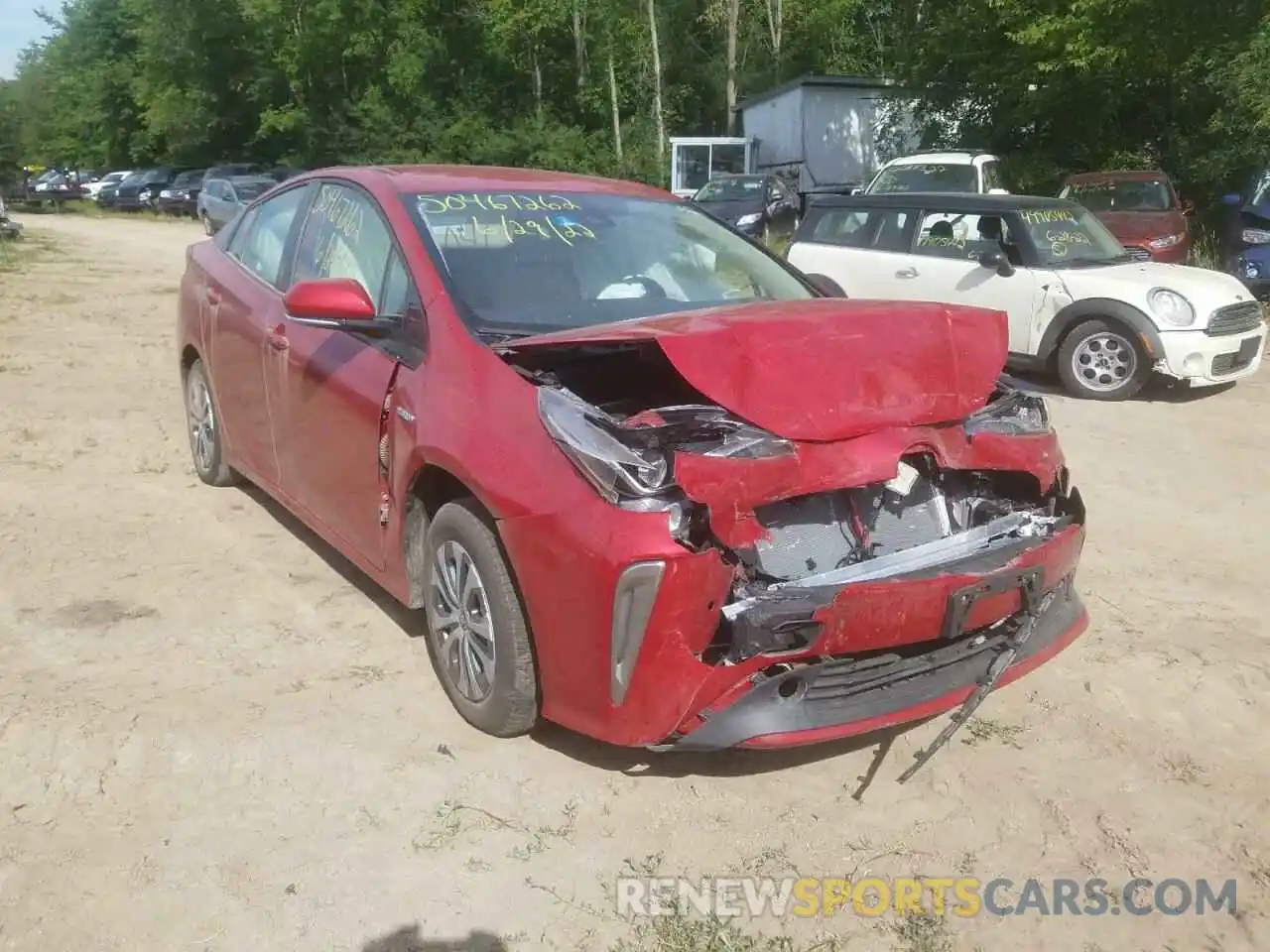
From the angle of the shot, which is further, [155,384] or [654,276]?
[155,384]

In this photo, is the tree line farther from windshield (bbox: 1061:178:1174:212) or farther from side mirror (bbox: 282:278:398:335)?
side mirror (bbox: 282:278:398:335)

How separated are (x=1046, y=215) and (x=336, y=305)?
753cm

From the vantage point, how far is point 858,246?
1065 centimetres

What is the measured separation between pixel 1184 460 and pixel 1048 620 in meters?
4.16

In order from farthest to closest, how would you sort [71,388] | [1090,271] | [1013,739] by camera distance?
[1090,271], [71,388], [1013,739]

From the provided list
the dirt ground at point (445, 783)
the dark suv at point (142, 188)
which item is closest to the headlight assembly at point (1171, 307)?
the dirt ground at point (445, 783)

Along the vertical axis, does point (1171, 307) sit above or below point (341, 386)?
below

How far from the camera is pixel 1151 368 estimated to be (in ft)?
28.5

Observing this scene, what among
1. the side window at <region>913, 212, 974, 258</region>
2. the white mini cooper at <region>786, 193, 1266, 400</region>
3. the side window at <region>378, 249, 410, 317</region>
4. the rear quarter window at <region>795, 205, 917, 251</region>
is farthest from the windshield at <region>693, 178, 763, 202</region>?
the side window at <region>378, 249, 410, 317</region>

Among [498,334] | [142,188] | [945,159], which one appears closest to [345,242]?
[498,334]

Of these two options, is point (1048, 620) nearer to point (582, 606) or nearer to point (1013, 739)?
point (1013, 739)

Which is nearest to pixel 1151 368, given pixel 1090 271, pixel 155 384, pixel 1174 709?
pixel 1090 271

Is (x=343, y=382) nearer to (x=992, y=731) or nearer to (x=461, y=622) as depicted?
(x=461, y=622)

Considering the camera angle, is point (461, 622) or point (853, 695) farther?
point (461, 622)
